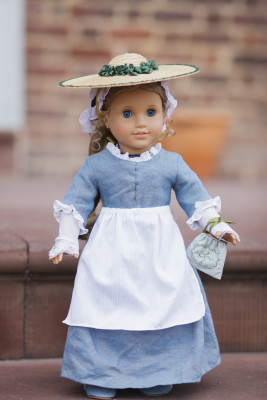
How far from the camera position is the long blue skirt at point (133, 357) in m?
2.16

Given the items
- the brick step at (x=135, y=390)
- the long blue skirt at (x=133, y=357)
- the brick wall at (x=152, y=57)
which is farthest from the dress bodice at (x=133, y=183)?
the brick wall at (x=152, y=57)

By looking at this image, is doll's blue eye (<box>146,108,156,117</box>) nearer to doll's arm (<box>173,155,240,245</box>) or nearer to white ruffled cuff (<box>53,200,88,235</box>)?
doll's arm (<box>173,155,240,245</box>)

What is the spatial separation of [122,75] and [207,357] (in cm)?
93

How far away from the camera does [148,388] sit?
2.21 meters

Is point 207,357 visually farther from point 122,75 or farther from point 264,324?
point 122,75

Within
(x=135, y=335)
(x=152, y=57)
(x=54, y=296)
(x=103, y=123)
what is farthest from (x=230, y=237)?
(x=152, y=57)

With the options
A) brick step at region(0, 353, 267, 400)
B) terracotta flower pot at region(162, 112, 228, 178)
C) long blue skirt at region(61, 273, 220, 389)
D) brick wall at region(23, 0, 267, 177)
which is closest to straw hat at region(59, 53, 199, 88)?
long blue skirt at region(61, 273, 220, 389)

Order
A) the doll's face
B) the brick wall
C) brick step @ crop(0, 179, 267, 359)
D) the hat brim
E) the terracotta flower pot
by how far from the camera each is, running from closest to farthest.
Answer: the hat brim, the doll's face, brick step @ crop(0, 179, 267, 359), the terracotta flower pot, the brick wall

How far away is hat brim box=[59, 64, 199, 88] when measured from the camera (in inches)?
81.8

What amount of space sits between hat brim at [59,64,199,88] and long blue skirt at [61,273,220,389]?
2.45 feet

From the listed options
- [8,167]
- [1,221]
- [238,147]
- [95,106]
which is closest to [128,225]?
[95,106]

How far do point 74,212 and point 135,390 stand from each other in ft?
1.97

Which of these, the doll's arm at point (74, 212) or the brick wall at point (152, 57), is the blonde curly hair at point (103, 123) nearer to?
the doll's arm at point (74, 212)

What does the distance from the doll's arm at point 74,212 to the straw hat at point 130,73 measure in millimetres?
256
